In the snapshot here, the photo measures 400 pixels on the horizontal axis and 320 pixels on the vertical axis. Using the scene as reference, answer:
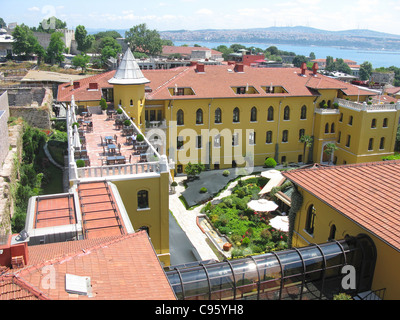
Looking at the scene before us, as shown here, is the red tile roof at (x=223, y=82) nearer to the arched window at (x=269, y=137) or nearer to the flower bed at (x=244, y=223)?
the arched window at (x=269, y=137)

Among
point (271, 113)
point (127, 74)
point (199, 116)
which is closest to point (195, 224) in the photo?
point (199, 116)

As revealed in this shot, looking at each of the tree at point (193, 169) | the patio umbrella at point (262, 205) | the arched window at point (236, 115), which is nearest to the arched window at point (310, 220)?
the patio umbrella at point (262, 205)

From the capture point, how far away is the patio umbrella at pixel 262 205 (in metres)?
34.6

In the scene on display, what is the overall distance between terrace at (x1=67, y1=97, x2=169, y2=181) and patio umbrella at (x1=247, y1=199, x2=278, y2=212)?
12459 mm

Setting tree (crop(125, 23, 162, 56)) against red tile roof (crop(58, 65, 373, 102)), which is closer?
red tile roof (crop(58, 65, 373, 102))

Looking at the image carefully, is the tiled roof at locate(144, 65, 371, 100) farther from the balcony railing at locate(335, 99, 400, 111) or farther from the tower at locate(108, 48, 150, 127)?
the tower at locate(108, 48, 150, 127)

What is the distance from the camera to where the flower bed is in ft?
101

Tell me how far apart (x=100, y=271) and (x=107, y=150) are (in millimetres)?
15962

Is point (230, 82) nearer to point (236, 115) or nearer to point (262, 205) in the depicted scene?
point (236, 115)

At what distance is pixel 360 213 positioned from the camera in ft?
58.7

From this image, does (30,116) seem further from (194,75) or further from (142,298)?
(142,298)

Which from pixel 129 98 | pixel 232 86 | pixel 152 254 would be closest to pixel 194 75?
pixel 232 86

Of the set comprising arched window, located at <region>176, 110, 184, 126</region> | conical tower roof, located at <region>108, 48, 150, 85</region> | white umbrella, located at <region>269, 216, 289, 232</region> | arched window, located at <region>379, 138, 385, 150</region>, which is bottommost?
white umbrella, located at <region>269, 216, 289, 232</region>

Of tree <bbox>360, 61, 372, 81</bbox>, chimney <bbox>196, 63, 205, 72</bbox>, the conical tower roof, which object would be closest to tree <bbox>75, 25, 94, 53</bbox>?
chimney <bbox>196, 63, 205, 72</bbox>
